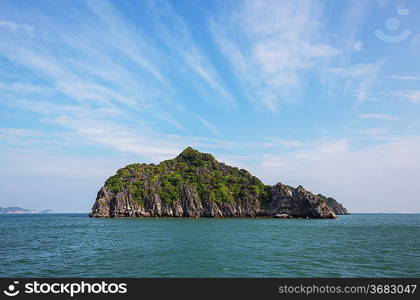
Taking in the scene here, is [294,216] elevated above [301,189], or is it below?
below

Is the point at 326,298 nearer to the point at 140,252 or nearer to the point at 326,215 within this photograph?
the point at 140,252

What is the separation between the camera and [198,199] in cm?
15438

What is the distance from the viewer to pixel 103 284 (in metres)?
17.1

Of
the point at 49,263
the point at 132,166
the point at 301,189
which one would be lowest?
the point at 49,263

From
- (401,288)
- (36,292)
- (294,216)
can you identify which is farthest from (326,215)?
(36,292)

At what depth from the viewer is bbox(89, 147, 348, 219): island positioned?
A: 148875mm

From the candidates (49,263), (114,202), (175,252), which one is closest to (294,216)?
(114,202)

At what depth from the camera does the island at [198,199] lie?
149 meters

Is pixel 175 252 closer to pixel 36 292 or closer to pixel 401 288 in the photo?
pixel 36 292

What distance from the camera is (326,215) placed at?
5935 inches

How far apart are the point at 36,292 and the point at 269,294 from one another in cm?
1357

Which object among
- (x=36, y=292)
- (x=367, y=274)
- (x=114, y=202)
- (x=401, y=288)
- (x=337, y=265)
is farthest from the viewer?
(x=114, y=202)

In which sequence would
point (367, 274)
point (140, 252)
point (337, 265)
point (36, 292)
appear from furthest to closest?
point (140, 252) < point (337, 265) < point (367, 274) < point (36, 292)

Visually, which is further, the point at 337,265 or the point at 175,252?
the point at 175,252
